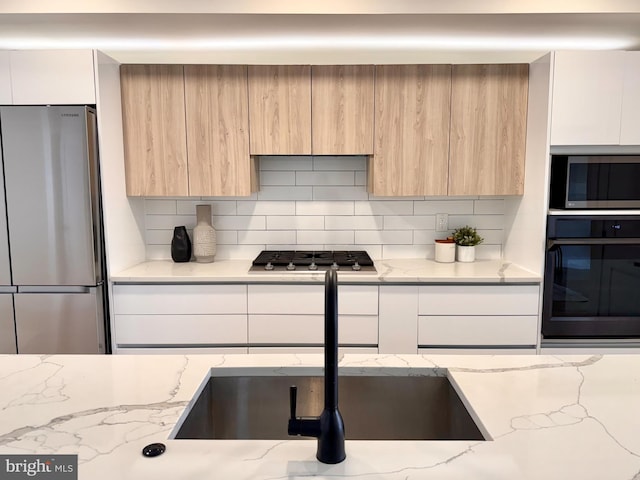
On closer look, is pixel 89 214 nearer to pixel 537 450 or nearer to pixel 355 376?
pixel 355 376

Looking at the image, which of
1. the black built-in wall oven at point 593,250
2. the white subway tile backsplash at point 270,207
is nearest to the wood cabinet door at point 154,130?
the white subway tile backsplash at point 270,207

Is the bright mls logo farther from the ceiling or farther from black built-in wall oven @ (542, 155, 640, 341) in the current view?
black built-in wall oven @ (542, 155, 640, 341)

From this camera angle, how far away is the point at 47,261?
265 cm

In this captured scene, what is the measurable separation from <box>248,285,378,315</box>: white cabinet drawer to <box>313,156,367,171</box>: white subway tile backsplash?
925 millimetres

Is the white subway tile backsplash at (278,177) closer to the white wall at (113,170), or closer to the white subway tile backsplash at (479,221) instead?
the white wall at (113,170)

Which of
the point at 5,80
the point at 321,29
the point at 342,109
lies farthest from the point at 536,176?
the point at 5,80

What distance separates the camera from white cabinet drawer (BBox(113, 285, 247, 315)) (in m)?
2.73

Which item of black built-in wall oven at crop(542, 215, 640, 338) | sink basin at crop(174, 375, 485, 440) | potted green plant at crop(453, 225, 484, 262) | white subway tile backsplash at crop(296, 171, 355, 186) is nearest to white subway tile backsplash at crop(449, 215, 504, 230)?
potted green plant at crop(453, 225, 484, 262)

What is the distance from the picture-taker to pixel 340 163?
10.6 feet

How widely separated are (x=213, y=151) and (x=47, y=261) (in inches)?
44.5

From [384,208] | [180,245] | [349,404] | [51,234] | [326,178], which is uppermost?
[326,178]

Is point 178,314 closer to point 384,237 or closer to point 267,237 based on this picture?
point 267,237

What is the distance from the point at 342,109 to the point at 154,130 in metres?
1.16

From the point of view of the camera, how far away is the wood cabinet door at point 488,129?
9.31ft
